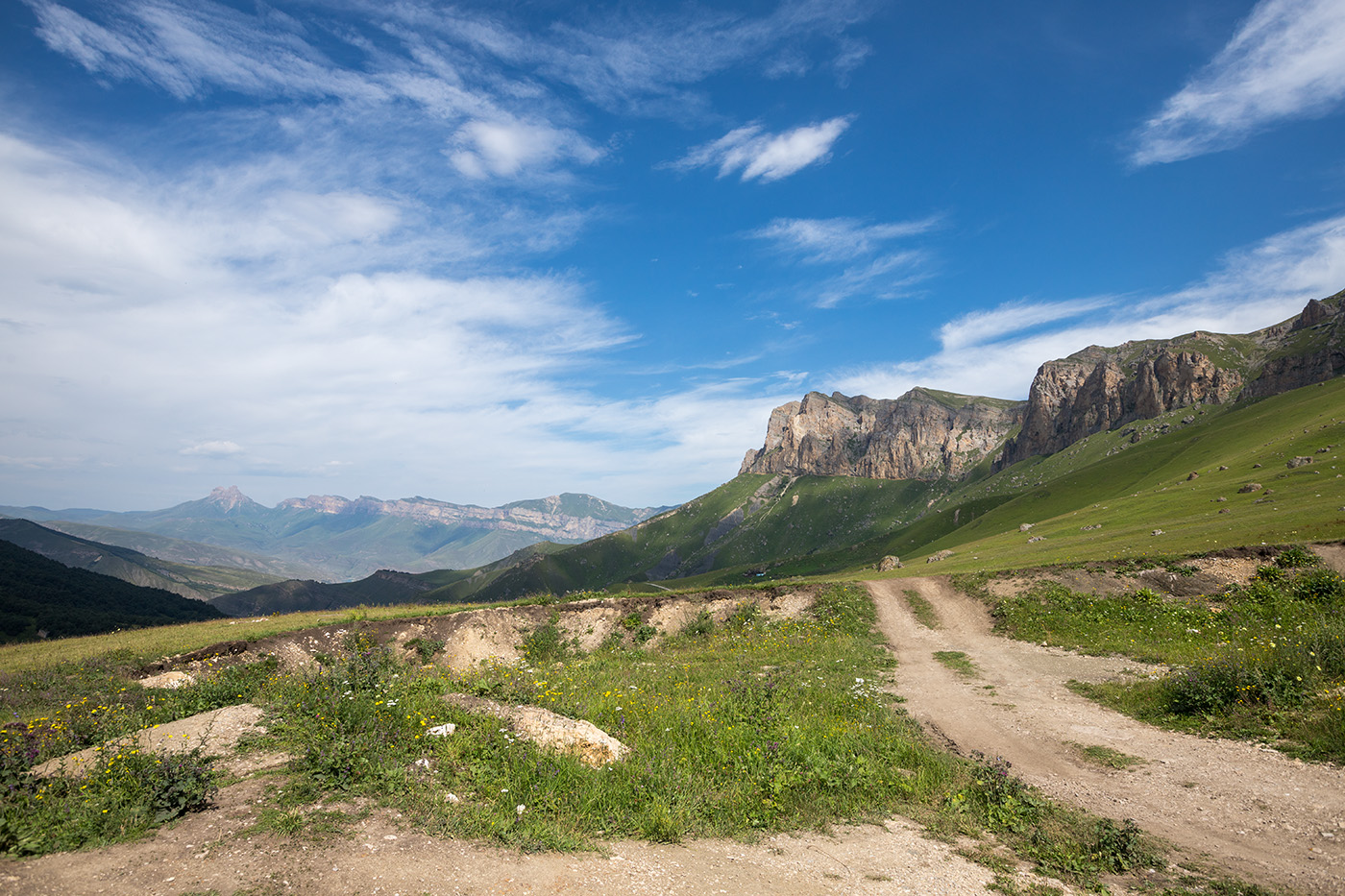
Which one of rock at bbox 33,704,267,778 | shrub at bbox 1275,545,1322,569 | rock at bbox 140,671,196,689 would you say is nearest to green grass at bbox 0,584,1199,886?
rock at bbox 33,704,267,778

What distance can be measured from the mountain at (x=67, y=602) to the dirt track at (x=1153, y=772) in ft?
338

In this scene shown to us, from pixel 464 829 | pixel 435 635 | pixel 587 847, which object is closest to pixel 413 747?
pixel 464 829

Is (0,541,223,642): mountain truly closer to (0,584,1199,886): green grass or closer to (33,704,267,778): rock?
(33,704,267,778): rock

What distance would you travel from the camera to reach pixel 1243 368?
175250 mm

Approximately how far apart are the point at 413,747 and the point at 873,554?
159715 mm

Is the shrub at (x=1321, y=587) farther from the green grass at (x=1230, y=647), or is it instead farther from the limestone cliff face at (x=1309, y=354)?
the limestone cliff face at (x=1309, y=354)

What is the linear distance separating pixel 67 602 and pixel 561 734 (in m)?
164

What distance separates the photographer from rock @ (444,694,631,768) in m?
10.8

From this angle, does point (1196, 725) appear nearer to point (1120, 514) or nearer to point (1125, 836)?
point (1125, 836)

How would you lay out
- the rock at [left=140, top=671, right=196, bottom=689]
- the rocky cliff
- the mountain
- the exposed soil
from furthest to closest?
1. the rocky cliff
2. the mountain
3. the rock at [left=140, top=671, right=196, bottom=689]
4. the exposed soil

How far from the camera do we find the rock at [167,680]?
17.7 m

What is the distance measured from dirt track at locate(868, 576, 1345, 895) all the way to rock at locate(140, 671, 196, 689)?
2305cm

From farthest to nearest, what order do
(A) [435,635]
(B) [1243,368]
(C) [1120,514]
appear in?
(B) [1243,368] → (C) [1120,514] → (A) [435,635]

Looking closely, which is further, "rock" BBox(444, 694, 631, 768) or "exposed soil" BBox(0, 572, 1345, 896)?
"rock" BBox(444, 694, 631, 768)
